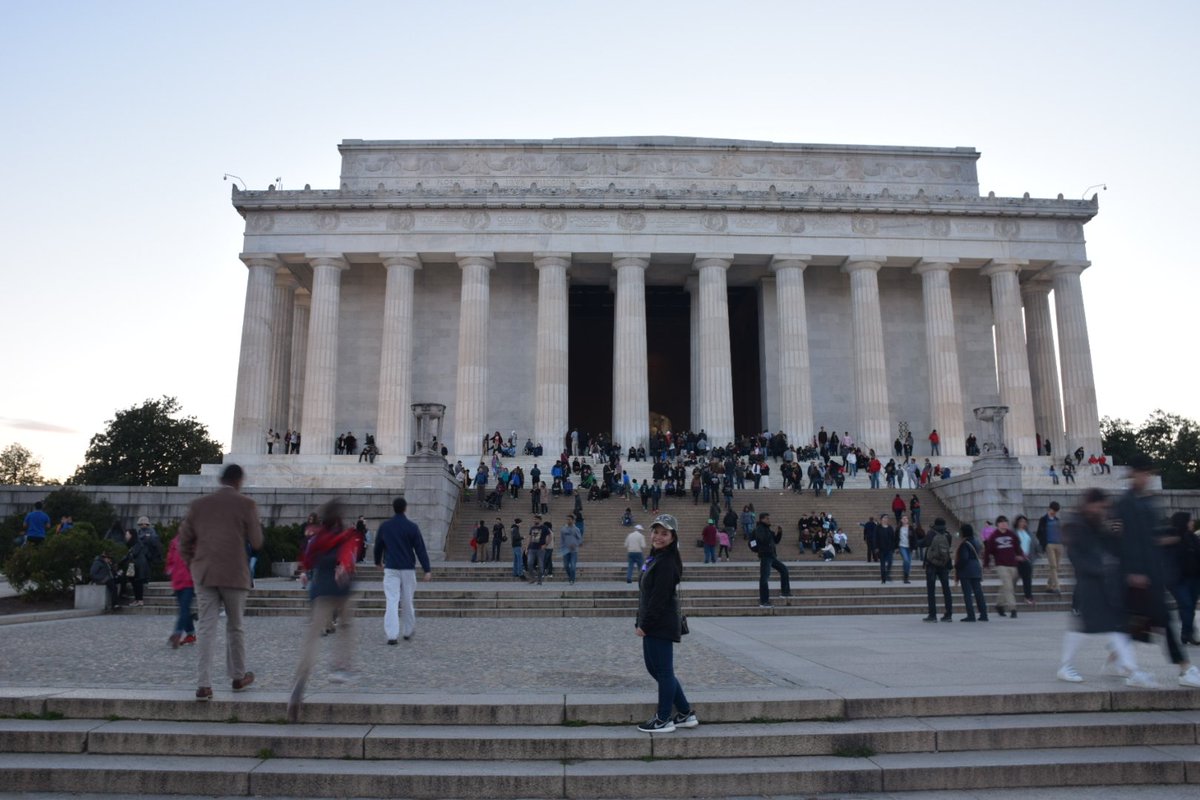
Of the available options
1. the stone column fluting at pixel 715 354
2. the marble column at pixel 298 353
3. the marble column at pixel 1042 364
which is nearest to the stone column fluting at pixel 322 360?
the marble column at pixel 298 353

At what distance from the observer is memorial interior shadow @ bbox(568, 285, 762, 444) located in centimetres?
A: 5331

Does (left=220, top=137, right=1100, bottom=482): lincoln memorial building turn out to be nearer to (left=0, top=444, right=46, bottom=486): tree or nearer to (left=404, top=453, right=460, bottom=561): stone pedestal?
(left=404, top=453, right=460, bottom=561): stone pedestal

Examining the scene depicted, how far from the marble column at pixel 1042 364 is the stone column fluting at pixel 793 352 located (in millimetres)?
12838

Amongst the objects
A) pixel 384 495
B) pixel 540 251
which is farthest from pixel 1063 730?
pixel 540 251

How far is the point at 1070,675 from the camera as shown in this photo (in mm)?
8398

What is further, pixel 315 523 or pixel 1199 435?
pixel 1199 435

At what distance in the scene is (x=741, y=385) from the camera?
56875mm

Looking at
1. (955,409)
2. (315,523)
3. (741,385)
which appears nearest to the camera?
(315,523)

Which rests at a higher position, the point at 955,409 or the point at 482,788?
the point at 955,409

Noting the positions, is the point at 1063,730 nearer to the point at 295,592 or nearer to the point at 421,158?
the point at 295,592

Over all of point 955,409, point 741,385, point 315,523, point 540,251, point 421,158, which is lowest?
point 315,523

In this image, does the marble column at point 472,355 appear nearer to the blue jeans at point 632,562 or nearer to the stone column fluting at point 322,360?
the stone column fluting at point 322,360

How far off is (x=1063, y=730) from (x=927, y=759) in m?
1.29

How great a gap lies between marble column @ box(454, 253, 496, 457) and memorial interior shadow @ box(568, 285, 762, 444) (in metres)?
9.95
